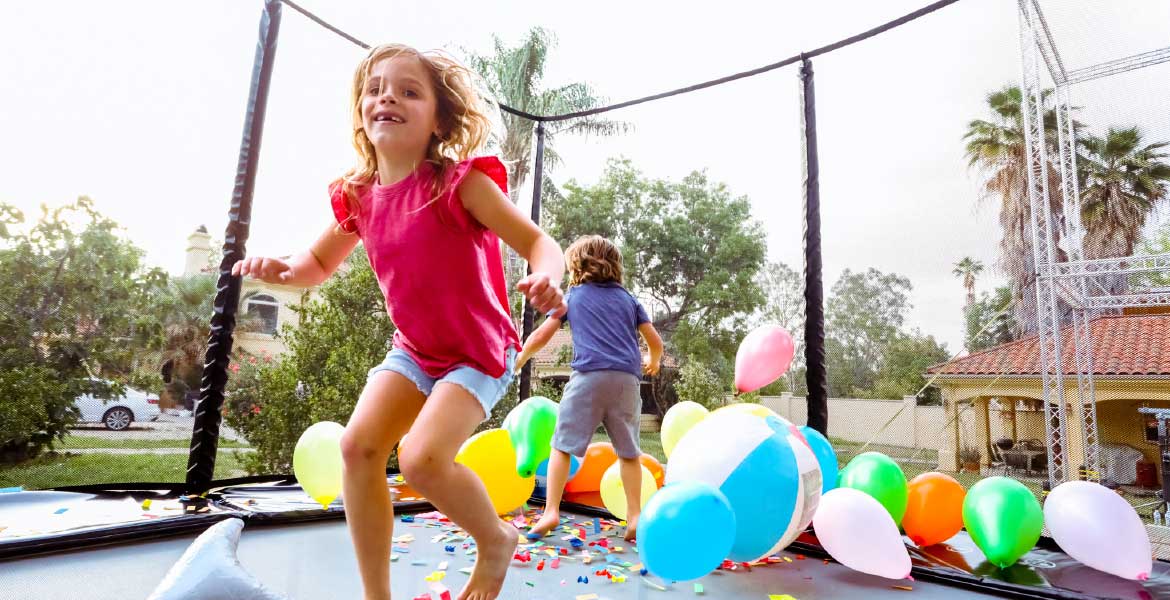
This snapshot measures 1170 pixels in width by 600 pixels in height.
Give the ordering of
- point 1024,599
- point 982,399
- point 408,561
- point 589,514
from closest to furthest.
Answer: point 1024,599, point 408,561, point 589,514, point 982,399

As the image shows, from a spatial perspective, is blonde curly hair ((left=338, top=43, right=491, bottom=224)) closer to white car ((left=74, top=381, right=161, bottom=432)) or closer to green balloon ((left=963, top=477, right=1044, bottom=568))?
green balloon ((left=963, top=477, right=1044, bottom=568))

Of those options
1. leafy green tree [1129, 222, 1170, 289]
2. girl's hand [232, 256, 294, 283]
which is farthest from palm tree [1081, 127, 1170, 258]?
Answer: girl's hand [232, 256, 294, 283]

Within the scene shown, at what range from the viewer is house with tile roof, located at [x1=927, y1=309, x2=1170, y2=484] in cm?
256

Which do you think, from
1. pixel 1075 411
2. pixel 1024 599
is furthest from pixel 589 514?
pixel 1075 411

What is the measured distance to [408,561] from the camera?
1572 millimetres

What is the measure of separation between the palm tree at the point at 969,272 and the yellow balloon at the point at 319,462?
7.91 feet

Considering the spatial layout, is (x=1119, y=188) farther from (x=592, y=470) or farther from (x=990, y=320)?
(x=592, y=470)

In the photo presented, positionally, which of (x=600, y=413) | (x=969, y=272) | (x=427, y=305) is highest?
(x=969, y=272)

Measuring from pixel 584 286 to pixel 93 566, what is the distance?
148 centimetres

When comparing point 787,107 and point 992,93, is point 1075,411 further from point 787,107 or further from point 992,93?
point 787,107

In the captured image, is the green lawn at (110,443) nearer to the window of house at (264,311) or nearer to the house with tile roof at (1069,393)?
the window of house at (264,311)

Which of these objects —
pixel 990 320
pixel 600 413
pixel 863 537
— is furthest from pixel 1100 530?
pixel 600 413

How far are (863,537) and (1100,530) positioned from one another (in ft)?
2.00

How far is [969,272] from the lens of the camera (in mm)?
2549
